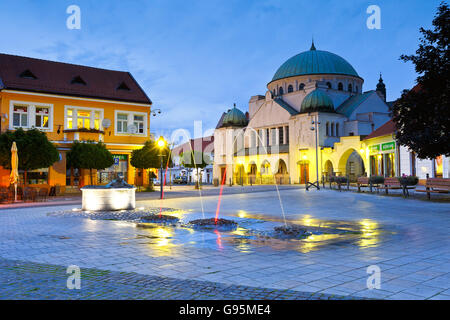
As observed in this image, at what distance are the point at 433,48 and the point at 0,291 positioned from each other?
17.3 m

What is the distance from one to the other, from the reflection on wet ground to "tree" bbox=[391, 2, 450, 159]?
6.80 m

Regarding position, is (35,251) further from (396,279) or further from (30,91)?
(30,91)

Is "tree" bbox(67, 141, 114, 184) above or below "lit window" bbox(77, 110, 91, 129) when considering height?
below

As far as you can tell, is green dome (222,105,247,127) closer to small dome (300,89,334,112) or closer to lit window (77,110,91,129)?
small dome (300,89,334,112)

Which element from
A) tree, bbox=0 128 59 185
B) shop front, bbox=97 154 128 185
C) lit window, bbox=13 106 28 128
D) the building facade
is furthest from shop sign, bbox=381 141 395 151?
lit window, bbox=13 106 28 128

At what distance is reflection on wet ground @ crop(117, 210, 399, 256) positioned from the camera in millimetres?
7527

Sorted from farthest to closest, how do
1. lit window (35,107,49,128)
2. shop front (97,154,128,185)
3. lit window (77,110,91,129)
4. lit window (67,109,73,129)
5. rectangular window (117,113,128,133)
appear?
rectangular window (117,113,128,133) < shop front (97,154,128,185) < lit window (77,110,91,129) < lit window (67,109,73,129) < lit window (35,107,49,128)

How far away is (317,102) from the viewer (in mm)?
52125

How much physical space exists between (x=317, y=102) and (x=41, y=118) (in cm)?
3404

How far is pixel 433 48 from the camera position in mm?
16328

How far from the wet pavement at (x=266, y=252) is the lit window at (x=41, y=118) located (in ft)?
73.2

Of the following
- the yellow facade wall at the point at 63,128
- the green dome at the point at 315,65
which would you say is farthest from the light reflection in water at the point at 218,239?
the green dome at the point at 315,65

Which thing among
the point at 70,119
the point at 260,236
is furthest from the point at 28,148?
the point at 260,236
